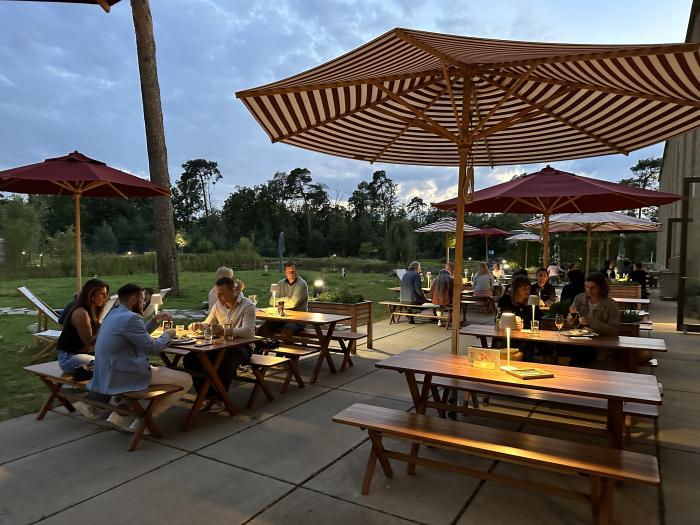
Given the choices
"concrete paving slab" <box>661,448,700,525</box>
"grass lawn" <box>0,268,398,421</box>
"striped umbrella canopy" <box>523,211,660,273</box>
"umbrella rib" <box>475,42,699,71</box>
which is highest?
"umbrella rib" <box>475,42,699,71</box>

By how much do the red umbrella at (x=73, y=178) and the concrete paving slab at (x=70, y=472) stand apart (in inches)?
125

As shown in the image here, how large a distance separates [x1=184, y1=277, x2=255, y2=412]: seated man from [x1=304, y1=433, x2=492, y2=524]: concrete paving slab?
1.64 metres

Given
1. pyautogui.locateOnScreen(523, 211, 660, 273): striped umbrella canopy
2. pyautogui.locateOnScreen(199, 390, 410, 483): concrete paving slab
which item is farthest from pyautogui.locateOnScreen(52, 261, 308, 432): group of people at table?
pyautogui.locateOnScreen(523, 211, 660, 273): striped umbrella canopy

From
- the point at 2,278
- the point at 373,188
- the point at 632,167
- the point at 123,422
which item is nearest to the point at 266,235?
the point at 373,188

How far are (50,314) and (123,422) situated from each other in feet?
12.2

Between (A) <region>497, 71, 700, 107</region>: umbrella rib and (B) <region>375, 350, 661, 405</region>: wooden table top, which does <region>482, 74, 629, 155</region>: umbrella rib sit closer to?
(A) <region>497, 71, 700, 107</region>: umbrella rib

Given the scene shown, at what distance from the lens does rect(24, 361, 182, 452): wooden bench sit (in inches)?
141

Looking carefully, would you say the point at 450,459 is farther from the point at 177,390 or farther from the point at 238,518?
the point at 177,390

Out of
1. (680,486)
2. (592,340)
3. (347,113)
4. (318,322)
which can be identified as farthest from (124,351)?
(592,340)

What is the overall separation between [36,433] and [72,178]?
2.98 meters

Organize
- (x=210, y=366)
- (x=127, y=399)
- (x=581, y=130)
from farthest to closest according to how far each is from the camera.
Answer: (x=581, y=130) < (x=210, y=366) < (x=127, y=399)

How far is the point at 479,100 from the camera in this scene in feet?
15.8

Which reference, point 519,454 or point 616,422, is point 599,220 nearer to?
point 616,422

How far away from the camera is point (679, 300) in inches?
362
